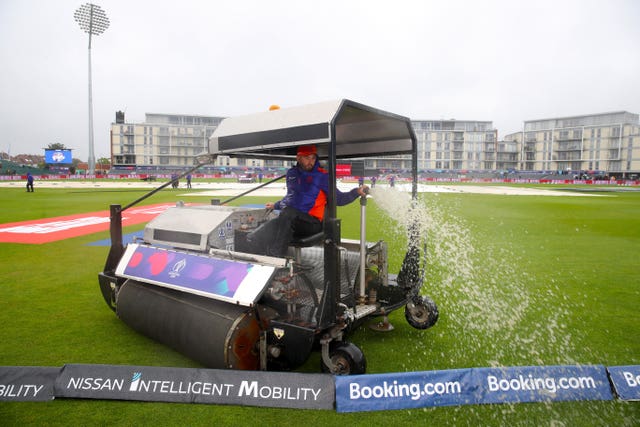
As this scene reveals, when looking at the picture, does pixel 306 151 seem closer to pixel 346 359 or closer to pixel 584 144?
pixel 346 359

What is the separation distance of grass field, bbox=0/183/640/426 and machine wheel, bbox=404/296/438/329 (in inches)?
4.9

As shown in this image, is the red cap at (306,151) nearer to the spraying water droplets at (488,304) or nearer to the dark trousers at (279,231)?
the dark trousers at (279,231)

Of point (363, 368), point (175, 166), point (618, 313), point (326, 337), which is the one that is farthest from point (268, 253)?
point (175, 166)

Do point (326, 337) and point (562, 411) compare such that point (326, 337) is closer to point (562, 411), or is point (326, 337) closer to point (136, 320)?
point (562, 411)

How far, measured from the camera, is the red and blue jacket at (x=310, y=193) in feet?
A: 13.6

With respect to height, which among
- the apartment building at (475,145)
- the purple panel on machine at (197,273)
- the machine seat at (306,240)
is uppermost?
the apartment building at (475,145)

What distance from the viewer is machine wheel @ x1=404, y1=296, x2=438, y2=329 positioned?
4871 mm

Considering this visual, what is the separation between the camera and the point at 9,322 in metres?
5.06

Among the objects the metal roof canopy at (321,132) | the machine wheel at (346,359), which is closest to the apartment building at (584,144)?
the metal roof canopy at (321,132)

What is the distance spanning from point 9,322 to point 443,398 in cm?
515

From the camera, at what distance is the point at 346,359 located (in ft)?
11.7

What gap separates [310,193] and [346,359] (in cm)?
162

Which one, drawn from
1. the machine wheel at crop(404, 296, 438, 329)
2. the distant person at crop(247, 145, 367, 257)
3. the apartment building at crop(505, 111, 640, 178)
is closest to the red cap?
the distant person at crop(247, 145, 367, 257)

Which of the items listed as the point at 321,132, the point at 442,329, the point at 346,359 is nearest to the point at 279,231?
the point at 321,132
